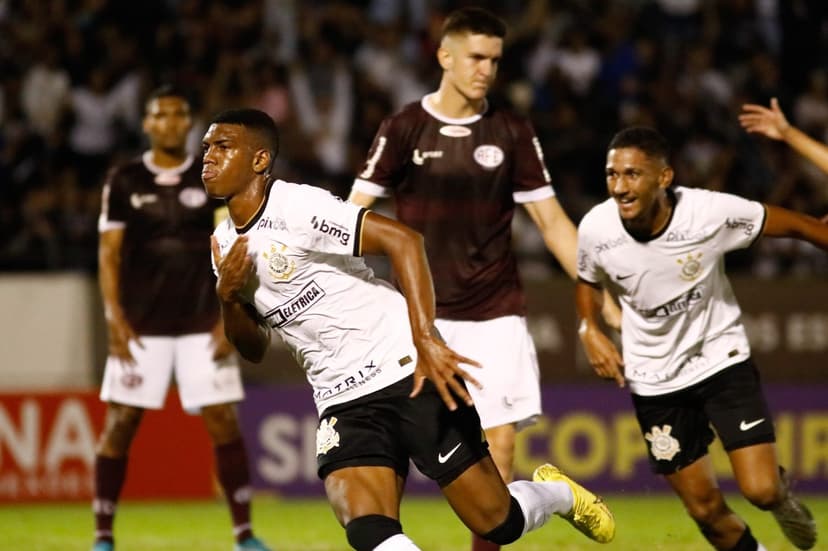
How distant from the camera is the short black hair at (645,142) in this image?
7117 millimetres

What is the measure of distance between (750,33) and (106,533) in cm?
970

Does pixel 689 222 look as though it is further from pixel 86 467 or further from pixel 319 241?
pixel 86 467

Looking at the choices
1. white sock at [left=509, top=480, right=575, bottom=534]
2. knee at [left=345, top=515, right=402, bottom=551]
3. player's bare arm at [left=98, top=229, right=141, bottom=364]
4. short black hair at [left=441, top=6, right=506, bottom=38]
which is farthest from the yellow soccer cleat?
player's bare arm at [left=98, top=229, right=141, bottom=364]

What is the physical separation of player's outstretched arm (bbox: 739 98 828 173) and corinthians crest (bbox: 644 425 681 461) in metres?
1.49

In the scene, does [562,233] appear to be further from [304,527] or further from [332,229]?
[304,527]

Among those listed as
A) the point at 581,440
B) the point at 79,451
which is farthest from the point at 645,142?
→ the point at 79,451

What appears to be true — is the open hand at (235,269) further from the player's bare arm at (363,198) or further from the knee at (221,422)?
the knee at (221,422)

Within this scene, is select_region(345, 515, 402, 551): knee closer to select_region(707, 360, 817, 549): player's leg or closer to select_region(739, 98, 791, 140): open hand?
select_region(707, 360, 817, 549): player's leg

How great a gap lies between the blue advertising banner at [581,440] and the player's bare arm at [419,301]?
672cm

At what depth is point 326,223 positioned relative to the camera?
5.84 m

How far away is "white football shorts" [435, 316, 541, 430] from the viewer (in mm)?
7332

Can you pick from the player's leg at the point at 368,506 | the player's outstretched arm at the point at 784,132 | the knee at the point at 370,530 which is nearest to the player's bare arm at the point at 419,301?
the player's leg at the point at 368,506

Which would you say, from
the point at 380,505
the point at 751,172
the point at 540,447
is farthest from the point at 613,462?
the point at 380,505

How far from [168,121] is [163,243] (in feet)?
2.41
